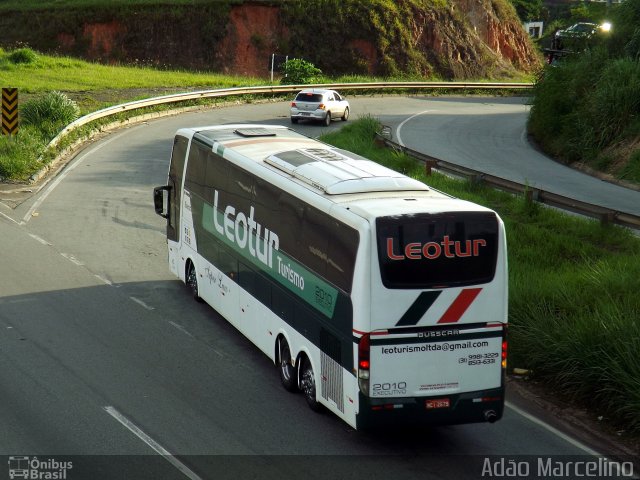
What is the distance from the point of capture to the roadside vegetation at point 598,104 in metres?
32.6

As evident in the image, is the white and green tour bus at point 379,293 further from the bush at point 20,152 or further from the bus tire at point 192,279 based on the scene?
the bush at point 20,152

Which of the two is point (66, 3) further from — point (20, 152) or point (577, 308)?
point (577, 308)

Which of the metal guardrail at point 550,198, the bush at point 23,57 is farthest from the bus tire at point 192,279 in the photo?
the bush at point 23,57

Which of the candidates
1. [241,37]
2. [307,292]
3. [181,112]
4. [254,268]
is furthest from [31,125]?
[241,37]

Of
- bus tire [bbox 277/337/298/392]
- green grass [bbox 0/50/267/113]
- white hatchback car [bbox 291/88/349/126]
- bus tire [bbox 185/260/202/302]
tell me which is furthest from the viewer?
green grass [bbox 0/50/267/113]

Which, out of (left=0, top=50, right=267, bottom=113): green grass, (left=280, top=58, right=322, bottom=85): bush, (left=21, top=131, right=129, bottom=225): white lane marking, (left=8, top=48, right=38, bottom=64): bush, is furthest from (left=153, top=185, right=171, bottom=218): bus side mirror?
(left=8, top=48, right=38, bottom=64): bush

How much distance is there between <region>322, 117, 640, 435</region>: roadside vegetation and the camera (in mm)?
12836

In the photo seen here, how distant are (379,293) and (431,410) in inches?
62.7

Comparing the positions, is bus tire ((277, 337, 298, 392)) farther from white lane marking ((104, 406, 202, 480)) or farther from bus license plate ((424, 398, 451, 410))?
bus license plate ((424, 398, 451, 410))

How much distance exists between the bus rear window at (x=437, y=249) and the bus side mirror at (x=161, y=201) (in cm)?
850

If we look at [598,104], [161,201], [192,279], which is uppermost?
[598,104]

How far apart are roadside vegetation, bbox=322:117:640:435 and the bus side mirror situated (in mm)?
6753

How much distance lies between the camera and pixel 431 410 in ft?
37.4

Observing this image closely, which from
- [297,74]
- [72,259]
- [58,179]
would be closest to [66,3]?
[297,74]
